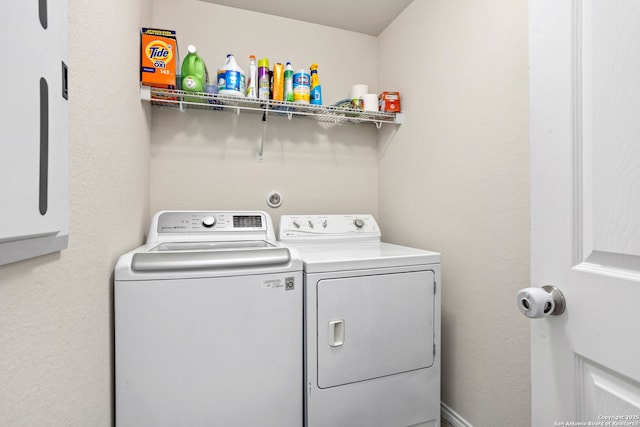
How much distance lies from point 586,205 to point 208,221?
1.61m

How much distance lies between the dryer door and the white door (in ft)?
2.35

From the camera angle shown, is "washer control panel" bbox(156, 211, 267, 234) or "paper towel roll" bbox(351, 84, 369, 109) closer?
"washer control panel" bbox(156, 211, 267, 234)

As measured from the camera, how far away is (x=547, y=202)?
686mm

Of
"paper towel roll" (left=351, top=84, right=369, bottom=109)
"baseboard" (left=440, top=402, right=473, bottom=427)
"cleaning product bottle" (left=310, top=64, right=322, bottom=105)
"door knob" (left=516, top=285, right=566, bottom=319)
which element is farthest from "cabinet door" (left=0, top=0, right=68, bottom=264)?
"baseboard" (left=440, top=402, right=473, bottom=427)

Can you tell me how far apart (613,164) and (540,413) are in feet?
1.95

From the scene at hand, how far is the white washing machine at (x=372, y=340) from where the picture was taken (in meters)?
1.32

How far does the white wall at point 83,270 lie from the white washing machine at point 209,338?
83 millimetres

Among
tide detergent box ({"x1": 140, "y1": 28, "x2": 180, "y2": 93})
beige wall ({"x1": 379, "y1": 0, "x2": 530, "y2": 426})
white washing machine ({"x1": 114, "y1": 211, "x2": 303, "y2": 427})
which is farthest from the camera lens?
tide detergent box ({"x1": 140, "y1": 28, "x2": 180, "y2": 93})

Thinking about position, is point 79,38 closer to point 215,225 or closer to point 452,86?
point 215,225

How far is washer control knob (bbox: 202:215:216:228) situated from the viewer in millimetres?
1694

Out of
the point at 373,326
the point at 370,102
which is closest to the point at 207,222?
the point at 373,326

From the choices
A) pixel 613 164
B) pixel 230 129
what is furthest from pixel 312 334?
pixel 230 129

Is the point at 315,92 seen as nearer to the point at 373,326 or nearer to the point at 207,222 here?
the point at 207,222

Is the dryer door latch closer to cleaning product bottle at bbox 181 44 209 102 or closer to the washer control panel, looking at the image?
the washer control panel
